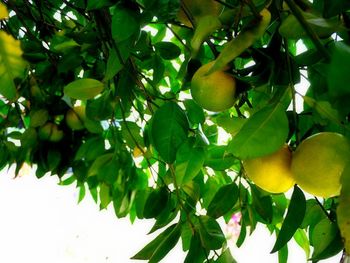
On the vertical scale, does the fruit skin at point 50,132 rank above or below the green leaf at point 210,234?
below

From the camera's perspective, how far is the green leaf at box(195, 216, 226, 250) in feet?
1.49

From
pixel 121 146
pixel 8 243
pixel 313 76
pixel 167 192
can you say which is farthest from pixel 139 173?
pixel 8 243

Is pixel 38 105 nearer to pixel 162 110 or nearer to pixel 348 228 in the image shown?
pixel 162 110

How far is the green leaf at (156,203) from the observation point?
0.55 m

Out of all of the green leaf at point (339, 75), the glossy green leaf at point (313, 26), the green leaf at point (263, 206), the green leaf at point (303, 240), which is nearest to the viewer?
the green leaf at point (339, 75)

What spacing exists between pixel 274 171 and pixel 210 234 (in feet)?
0.47

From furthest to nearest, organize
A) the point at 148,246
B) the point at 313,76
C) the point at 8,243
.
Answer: the point at 8,243, the point at 148,246, the point at 313,76

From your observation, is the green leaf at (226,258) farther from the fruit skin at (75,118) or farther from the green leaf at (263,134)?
the fruit skin at (75,118)

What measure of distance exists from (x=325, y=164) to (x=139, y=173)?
0.48m

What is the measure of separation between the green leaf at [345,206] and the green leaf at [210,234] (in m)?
0.22

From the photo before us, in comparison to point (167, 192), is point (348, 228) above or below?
above

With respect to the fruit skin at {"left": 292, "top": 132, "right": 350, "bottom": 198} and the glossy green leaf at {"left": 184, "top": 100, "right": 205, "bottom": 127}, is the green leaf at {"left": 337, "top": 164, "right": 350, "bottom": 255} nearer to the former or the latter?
the fruit skin at {"left": 292, "top": 132, "right": 350, "bottom": 198}

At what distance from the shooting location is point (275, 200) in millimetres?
611

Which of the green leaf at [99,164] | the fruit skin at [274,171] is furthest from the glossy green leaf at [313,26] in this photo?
the green leaf at [99,164]
